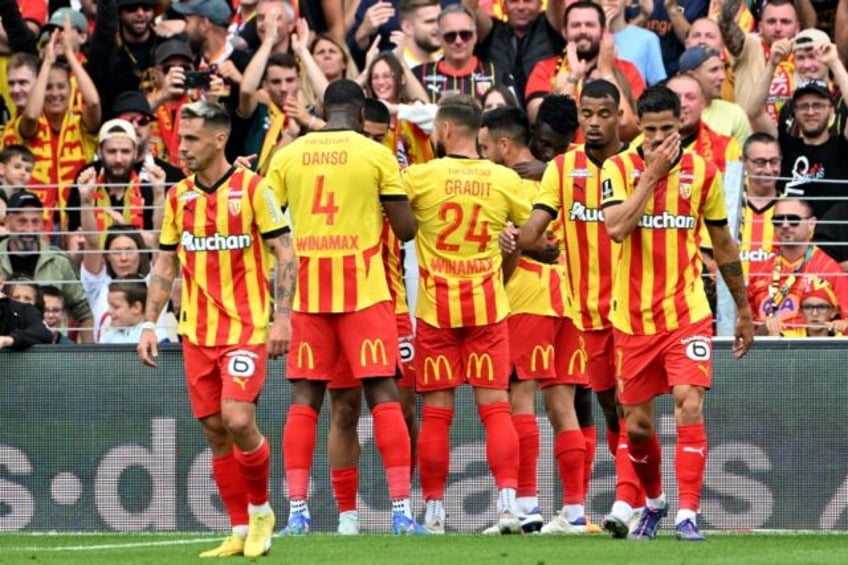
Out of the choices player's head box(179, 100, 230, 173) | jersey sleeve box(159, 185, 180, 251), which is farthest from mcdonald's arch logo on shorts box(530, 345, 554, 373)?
player's head box(179, 100, 230, 173)

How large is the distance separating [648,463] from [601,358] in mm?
1152

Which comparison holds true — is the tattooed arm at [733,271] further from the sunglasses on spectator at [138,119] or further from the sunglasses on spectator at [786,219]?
the sunglasses on spectator at [138,119]

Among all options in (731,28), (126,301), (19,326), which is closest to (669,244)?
(126,301)

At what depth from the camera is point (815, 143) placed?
16672 mm

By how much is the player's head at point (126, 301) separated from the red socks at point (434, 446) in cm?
348

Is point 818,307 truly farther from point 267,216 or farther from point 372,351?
point 267,216

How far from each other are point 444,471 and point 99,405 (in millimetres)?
3350

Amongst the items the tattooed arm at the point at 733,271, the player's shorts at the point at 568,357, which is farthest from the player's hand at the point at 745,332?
the player's shorts at the point at 568,357

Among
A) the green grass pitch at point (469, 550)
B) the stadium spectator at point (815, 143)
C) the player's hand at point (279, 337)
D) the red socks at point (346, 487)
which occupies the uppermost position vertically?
the stadium spectator at point (815, 143)

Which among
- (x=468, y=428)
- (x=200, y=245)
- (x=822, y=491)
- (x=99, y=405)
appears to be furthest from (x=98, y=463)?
(x=822, y=491)

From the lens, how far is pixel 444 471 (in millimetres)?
12711

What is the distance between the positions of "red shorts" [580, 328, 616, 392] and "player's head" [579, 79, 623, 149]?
46.7 inches

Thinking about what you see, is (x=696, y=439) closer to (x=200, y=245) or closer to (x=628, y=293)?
(x=628, y=293)

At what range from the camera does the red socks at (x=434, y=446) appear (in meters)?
12.6
